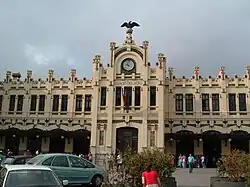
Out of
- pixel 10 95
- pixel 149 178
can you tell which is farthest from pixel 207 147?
pixel 149 178

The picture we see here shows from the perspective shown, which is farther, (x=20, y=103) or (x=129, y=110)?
(x=20, y=103)

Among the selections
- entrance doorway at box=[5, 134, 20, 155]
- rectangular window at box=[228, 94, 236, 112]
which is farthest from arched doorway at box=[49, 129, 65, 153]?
rectangular window at box=[228, 94, 236, 112]

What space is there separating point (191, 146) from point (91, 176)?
23813 millimetres

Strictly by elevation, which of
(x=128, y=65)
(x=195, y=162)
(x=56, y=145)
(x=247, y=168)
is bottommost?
(x=195, y=162)

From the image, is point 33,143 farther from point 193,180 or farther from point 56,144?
point 193,180

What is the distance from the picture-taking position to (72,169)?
16.6 meters

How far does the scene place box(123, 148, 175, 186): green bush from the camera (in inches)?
550

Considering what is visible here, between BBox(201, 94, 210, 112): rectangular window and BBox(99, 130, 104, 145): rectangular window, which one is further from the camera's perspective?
BBox(201, 94, 210, 112): rectangular window

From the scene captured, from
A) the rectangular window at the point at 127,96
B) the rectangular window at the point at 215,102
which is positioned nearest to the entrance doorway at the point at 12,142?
the rectangular window at the point at 127,96

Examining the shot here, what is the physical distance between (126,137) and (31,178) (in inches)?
1128

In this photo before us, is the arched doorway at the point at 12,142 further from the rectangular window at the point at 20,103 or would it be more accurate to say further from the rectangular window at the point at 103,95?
the rectangular window at the point at 103,95

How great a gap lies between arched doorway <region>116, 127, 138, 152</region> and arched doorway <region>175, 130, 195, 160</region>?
4.57 m

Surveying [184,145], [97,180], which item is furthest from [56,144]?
[97,180]

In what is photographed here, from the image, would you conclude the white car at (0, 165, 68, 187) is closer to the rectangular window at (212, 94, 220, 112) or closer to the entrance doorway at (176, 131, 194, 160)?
the entrance doorway at (176, 131, 194, 160)
